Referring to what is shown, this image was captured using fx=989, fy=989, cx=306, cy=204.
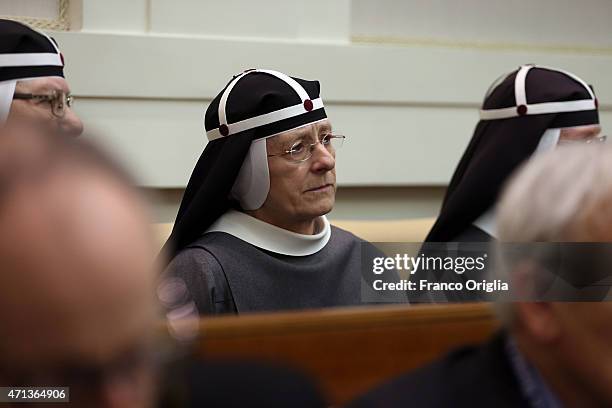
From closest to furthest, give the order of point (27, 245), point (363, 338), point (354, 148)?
point (27, 245)
point (363, 338)
point (354, 148)

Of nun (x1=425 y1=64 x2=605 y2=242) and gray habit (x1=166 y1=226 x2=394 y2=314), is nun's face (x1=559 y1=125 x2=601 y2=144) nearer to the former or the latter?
nun (x1=425 y1=64 x2=605 y2=242)

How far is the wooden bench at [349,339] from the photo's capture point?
1638mm

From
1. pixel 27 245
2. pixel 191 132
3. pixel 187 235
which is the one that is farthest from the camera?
pixel 191 132

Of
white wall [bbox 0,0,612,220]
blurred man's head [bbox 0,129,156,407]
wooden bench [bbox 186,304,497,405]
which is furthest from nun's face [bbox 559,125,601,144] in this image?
blurred man's head [bbox 0,129,156,407]

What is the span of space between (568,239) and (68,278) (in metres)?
0.96

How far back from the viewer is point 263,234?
393 cm

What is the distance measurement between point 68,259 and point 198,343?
700 millimetres

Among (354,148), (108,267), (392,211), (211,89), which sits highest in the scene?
(108,267)

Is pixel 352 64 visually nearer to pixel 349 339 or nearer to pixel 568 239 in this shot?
pixel 349 339

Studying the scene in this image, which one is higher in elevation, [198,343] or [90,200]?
[90,200]

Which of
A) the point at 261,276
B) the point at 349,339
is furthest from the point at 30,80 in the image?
the point at 349,339

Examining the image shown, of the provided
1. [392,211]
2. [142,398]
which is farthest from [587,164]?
[392,211]

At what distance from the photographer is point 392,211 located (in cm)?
623

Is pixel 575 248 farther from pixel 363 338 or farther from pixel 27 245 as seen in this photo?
pixel 27 245
